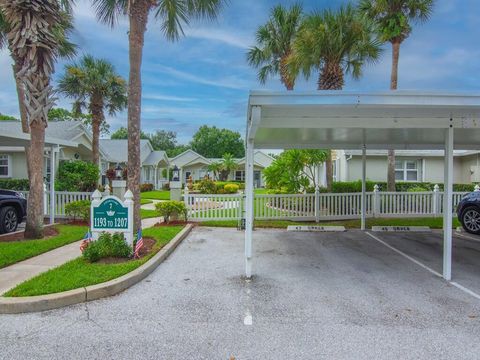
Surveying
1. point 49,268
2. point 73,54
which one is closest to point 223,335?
point 49,268

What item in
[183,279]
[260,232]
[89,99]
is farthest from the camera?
→ [89,99]

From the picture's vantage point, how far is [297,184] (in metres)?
15.3

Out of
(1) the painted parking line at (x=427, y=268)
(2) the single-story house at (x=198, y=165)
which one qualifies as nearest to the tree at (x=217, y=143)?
(2) the single-story house at (x=198, y=165)

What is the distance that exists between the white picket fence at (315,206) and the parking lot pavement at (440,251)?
2832 mm

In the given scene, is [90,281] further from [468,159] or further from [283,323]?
[468,159]

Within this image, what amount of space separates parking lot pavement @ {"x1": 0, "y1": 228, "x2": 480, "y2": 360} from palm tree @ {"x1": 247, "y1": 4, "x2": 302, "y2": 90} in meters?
12.1

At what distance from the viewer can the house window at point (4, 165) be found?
734 inches

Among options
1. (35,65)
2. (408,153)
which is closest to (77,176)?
(35,65)

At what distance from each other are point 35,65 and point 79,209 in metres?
4.79

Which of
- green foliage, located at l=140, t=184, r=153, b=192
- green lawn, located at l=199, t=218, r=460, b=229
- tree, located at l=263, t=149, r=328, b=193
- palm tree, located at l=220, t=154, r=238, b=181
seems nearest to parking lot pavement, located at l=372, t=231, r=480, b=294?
green lawn, located at l=199, t=218, r=460, b=229

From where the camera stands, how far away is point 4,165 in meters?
18.8

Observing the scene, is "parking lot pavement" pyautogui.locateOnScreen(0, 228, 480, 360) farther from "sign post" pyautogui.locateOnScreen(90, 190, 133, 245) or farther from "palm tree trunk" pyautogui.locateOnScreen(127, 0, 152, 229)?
"palm tree trunk" pyautogui.locateOnScreen(127, 0, 152, 229)

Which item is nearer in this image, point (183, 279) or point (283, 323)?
point (283, 323)

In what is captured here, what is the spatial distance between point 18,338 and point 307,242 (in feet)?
22.8
